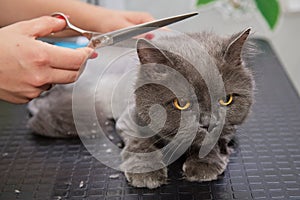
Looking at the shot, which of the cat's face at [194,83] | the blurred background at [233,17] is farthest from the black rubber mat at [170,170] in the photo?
the blurred background at [233,17]

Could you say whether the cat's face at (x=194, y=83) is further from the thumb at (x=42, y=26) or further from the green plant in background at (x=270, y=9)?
the green plant in background at (x=270, y=9)

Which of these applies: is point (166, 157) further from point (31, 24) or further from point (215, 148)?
point (31, 24)

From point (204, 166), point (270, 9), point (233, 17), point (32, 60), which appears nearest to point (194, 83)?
point (204, 166)

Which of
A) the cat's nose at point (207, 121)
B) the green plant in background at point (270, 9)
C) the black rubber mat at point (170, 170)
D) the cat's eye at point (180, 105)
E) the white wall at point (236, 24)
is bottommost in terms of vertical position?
the white wall at point (236, 24)

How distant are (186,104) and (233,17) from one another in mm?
1132

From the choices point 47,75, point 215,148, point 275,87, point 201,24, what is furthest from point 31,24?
point 201,24

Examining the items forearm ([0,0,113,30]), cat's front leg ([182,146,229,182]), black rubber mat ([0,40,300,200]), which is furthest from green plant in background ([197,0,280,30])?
cat's front leg ([182,146,229,182])

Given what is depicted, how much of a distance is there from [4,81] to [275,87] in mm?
787

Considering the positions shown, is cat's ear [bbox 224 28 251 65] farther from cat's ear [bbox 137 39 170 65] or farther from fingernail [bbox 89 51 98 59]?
fingernail [bbox 89 51 98 59]

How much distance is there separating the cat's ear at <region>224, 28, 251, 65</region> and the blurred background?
95 cm

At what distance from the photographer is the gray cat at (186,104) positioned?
88 cm

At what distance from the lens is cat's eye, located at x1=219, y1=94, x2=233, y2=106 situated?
898 millimetres

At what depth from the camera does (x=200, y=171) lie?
3.21 ft

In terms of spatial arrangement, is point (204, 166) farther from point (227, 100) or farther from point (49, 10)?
point (49, 10)
